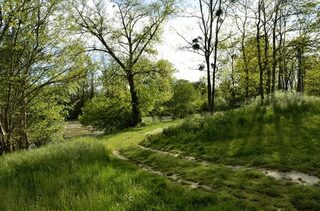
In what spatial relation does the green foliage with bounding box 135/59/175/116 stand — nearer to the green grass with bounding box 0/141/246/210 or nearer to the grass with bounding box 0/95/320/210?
the grass with bounding box 0/95/320/210

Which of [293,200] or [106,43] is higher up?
[106,43]

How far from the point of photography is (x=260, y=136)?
455 inches

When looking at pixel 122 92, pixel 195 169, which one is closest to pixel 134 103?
pixel 122 92

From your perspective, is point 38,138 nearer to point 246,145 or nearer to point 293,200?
point 246,145

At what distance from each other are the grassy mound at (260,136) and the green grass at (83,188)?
9.33ft

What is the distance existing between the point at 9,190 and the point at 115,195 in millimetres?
2592

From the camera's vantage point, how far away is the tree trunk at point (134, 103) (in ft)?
96.8

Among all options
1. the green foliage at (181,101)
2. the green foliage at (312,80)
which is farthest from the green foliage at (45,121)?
the green foliage at (312,80)

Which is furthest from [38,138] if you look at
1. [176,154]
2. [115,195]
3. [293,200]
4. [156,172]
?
[293,200]

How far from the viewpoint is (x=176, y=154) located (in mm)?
11781

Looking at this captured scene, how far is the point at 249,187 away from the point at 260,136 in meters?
4.91

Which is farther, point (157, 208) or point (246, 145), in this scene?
point (246, 145)

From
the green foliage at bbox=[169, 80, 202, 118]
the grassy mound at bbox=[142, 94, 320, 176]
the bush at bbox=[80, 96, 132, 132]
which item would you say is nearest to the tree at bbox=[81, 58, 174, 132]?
the bush at bbox=[80, 96, 132, 132]

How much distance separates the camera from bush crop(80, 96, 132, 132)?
30.7m
